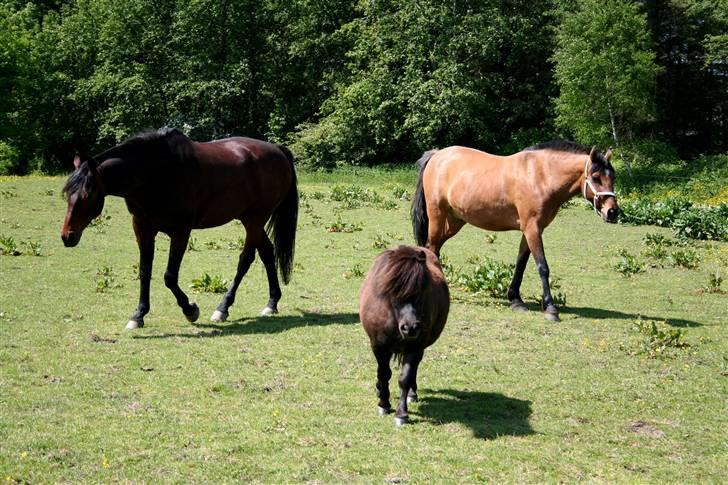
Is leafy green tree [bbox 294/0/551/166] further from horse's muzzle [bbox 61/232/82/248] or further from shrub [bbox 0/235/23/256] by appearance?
horse's muzzle [bbox 61/232/82/248]

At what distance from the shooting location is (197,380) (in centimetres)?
741

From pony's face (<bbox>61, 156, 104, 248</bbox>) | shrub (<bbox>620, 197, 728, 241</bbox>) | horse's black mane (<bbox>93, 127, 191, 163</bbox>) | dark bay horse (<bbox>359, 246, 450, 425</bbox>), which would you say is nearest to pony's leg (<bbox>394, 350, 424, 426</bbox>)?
dark bay horse (<bbox>359, 246, 450, 425</bbox>)

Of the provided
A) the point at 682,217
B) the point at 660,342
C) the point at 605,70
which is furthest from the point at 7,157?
the point at 660,342

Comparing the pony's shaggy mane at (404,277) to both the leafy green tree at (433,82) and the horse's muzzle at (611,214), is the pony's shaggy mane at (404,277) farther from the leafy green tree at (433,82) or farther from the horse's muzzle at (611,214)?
the leafy green tree at (433,82)

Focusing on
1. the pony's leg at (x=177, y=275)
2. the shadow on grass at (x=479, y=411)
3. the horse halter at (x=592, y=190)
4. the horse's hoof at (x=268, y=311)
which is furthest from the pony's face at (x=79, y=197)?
the horse halter at (x=592, y=190)

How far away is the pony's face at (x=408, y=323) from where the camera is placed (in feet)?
19.2

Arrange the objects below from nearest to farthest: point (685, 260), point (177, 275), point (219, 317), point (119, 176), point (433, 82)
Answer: point (119, 176) → point (177, 275) → point (219, 317) → point (685, 260) → point (433, 82)

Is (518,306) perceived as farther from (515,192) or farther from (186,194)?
(186,194)

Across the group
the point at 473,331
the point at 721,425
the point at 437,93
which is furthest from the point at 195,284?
the point at 437,93

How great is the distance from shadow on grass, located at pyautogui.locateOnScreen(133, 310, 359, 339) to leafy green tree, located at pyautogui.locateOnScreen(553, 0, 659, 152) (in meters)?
27.5

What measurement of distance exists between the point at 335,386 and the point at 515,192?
194 inches

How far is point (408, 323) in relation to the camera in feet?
19.2

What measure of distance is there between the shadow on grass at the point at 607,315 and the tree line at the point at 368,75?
2560cm

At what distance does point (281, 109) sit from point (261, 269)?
1406 inches
